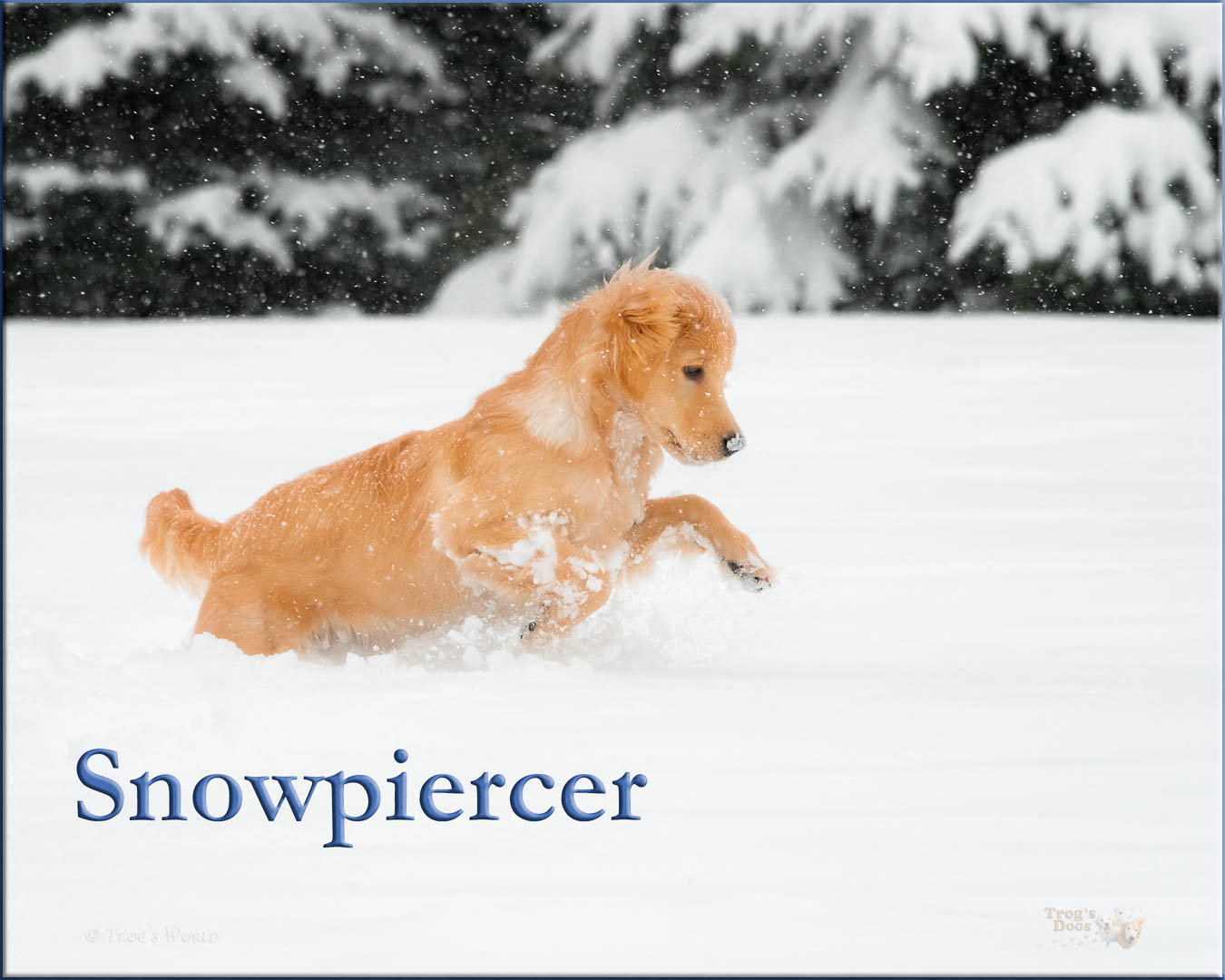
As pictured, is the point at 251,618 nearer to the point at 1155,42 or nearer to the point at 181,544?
the point at 181,544

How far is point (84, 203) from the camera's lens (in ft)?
45.1

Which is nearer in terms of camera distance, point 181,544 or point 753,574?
point 753,574

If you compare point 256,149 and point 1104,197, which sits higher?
point 256,149

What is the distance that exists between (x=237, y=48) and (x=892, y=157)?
5.77 metres

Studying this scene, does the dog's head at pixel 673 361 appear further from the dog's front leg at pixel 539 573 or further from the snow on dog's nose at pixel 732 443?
the dog's front leg at pixel 539 573

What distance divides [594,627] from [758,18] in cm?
954

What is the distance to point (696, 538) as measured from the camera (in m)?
3.84

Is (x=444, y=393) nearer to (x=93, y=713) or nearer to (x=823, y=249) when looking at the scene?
(x=93, y=713)

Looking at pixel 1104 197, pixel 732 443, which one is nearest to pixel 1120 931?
pixel 732 443

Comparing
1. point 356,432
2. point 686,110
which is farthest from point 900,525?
point 686,110

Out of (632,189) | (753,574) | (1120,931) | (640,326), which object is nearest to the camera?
(1120,931)

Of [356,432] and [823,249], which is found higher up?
[823,249]

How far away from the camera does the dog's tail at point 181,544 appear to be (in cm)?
397

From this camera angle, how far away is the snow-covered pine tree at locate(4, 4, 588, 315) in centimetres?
1338
